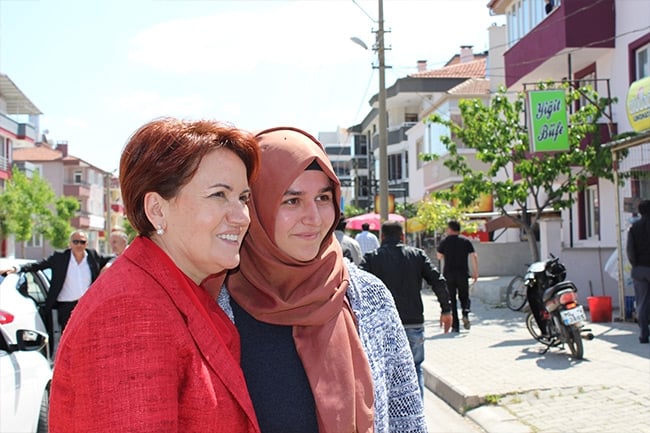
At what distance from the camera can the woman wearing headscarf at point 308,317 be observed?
2.14 metres

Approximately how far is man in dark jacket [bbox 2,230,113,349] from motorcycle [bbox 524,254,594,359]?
5931 mm

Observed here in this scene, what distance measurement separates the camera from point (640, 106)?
11.7 metres

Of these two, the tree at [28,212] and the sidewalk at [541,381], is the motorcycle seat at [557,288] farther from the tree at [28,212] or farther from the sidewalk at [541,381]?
the tree at [28,212]

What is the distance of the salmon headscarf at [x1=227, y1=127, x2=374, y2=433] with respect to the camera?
7.00ft

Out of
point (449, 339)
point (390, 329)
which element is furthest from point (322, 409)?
point (449, 339)

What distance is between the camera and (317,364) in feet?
7.03

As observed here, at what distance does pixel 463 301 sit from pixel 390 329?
10684mm

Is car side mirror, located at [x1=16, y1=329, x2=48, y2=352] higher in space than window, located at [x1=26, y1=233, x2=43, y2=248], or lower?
lower

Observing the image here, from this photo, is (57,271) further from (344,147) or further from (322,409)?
(344,147)

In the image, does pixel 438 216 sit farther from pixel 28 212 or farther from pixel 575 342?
pixel 28 212

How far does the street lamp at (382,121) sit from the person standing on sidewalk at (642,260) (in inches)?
447

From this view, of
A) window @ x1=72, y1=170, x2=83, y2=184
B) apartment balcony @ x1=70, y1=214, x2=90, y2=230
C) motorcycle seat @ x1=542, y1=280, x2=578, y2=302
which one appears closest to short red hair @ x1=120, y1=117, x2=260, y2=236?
motorcycle seat @ x1=542, y1=280, x2=578, y2=302

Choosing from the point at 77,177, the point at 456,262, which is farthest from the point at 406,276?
the point at 77,177

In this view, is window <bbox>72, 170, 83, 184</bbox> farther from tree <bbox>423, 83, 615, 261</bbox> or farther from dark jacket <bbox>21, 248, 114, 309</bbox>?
dark jacket <bbox>21, 248, 114, 309</bbox>
